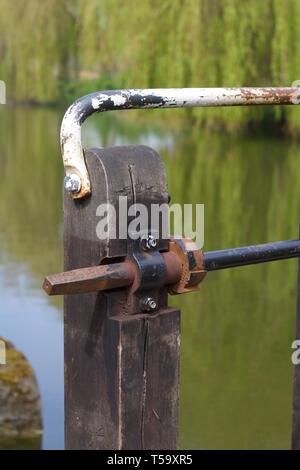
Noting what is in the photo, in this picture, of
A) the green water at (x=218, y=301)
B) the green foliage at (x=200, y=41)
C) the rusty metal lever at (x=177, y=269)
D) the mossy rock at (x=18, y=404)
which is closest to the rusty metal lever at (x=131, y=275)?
the rusty metal lever at (x=177, y=269)

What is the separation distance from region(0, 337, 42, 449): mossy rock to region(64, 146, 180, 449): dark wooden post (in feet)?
7.70

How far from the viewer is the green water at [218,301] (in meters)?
3.61

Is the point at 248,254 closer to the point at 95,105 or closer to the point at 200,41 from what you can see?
the point at 95,105

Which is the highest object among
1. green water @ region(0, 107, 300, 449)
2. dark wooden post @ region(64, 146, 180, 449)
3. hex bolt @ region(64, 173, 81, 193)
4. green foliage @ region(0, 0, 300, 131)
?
green foliage @ region(0, 0, 300, 131)

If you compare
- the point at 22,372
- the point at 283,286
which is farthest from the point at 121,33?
the point at 22,372

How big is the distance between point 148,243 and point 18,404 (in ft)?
8.20

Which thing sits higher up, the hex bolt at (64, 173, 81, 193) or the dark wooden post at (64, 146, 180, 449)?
the hex bolt at (64, 173, 81, 193)

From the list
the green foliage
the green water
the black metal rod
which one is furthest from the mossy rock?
the green foliage

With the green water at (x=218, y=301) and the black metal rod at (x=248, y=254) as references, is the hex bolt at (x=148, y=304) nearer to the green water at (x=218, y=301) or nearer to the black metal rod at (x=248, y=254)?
the black metal rod at (x=248, y=254)

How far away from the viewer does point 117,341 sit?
0.87 metres

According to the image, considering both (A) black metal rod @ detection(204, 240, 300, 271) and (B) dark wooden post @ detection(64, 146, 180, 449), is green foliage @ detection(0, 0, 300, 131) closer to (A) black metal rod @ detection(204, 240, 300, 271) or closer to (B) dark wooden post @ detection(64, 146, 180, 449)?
(A) black metal rod @ detection(204, 240, 300, 271)

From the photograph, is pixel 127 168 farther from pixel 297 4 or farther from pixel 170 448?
pixel 297 4

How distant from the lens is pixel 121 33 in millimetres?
9617

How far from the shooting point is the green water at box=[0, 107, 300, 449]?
→ 3.61 m
